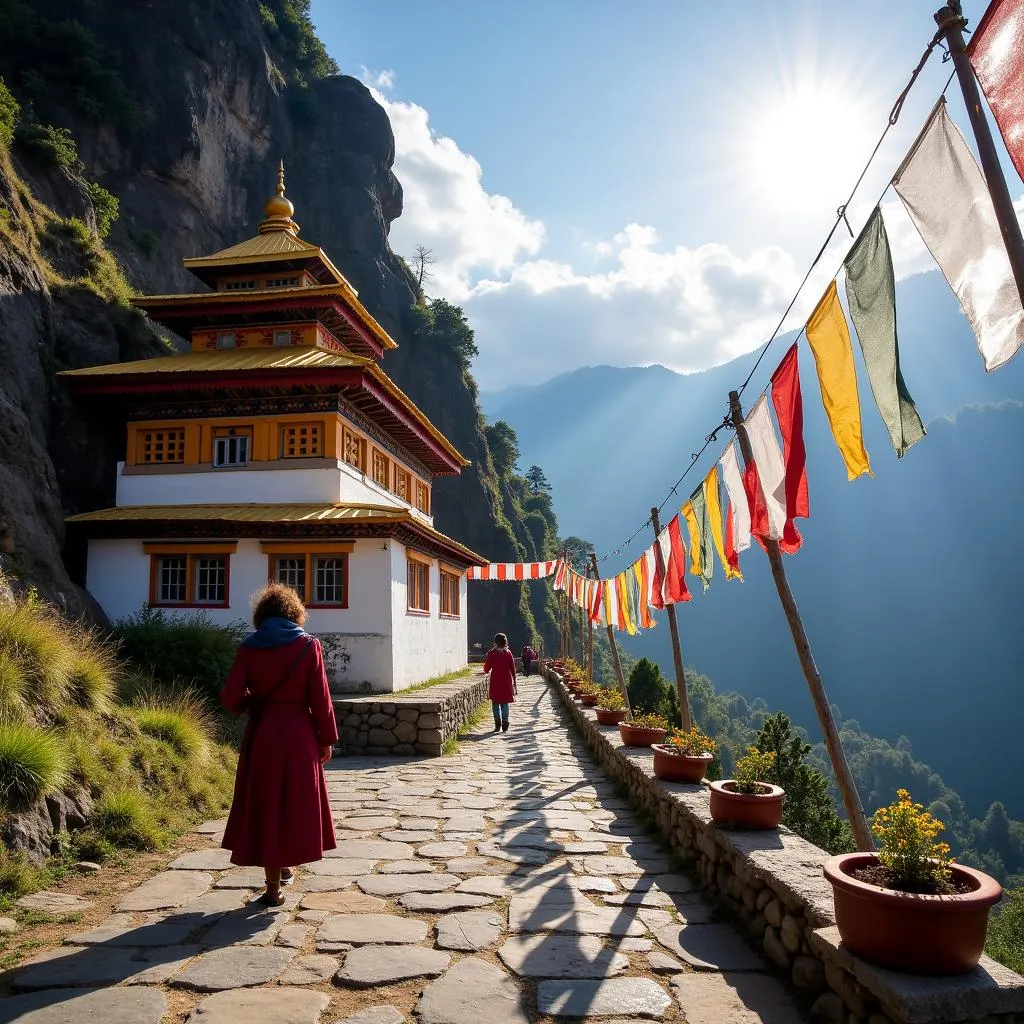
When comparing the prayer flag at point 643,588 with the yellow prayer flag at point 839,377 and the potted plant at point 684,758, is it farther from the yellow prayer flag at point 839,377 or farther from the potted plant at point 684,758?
the yellow prayer flag at point 839,377

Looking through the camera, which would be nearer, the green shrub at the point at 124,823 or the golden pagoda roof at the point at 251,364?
the green shrub at the point at 124,823

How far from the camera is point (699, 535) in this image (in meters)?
8.41

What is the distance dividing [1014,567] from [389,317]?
144083 millimetres

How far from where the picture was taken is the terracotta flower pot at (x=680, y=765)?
6766 mm

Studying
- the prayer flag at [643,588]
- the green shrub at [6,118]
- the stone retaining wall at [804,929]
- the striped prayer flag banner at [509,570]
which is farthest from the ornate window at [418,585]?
the green shrub at [6,118]

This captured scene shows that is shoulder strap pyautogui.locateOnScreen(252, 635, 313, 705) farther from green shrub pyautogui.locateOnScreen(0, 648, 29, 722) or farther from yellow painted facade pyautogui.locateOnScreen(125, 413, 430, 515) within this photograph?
yellow painted facade pyautogui.locateOnScreen(125, 413, 430, 515)

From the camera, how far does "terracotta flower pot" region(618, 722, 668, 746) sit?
30.4 ft

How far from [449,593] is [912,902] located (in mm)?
20216

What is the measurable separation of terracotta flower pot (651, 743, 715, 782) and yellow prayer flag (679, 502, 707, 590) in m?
2.14

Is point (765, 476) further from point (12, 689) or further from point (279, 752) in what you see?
point (12, 689)

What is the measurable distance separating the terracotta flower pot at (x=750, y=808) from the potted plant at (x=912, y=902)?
169 centimetres

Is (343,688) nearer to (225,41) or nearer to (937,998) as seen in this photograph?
(937,998)

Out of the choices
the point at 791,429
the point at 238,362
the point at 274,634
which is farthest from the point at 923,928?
the point at 238,362

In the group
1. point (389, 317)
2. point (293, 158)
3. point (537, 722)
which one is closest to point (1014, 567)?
Answer: point (389, 317)
